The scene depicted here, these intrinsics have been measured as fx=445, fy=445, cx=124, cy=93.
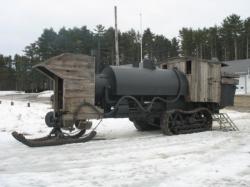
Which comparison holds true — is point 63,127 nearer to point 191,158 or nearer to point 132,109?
point 132,109

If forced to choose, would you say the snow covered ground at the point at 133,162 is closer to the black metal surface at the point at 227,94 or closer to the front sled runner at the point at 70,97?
the front sled runner at the point at 70,97

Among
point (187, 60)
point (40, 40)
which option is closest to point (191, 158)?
point (187, 60)

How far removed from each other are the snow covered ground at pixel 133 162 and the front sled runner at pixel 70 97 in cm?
81

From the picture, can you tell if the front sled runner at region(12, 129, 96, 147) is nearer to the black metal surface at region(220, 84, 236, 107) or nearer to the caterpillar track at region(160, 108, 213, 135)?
the caterpillar track at region(160, 108, 213, 135)

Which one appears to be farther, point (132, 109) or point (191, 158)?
point (132, 109)

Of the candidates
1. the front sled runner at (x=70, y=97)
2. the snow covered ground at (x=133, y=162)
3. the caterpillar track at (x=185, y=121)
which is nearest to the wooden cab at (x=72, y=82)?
the front sled runner at (x=70, y=97)

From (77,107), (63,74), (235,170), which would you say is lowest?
(235,170)

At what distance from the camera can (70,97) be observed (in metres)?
13.0

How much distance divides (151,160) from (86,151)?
2.13 meters

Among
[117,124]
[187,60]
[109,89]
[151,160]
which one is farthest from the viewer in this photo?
[117,124]

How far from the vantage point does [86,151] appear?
36.7 feet

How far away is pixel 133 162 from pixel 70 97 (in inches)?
163

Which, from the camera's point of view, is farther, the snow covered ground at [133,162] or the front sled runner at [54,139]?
the front sled runner at [54,139]

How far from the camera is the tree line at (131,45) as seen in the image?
74.9m
